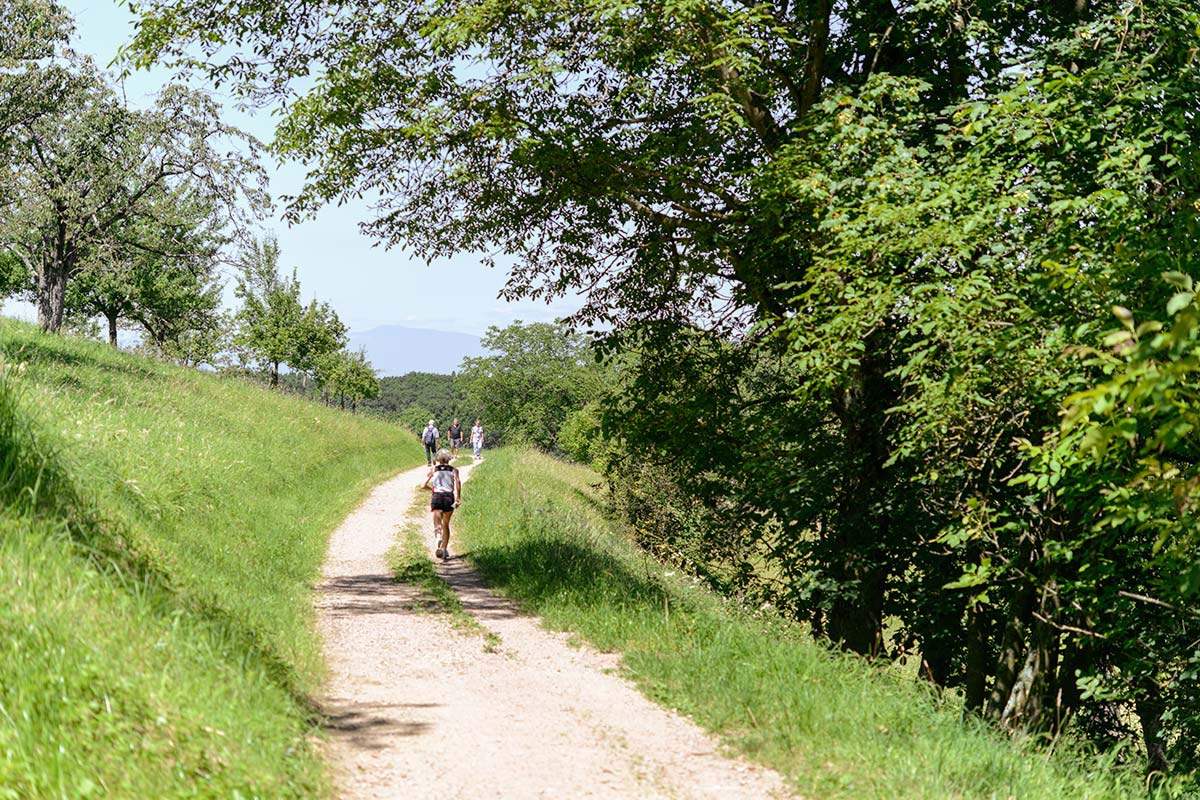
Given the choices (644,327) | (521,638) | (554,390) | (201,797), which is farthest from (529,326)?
(201,797)

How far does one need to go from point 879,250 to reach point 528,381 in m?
75.0

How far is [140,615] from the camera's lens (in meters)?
5.62

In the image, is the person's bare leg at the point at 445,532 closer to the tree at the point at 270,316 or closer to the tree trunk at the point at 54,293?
the tree trunk at the point at 54,293

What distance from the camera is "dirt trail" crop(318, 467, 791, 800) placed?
227 inches

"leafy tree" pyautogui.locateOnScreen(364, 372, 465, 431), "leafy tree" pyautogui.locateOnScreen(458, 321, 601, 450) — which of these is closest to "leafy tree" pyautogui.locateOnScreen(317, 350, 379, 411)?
"leafy tree" pyautogui.locateOnScreen(458, 321, 601, 450)

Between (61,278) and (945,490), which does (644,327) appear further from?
(61,278)

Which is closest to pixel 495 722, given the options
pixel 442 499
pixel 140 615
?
pixel 140 615

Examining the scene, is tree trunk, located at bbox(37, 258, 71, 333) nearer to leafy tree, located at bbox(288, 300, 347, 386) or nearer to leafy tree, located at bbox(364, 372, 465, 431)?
leafy tree, located at bbox(288, 300, 347, 386)

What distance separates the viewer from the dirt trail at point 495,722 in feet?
18.9

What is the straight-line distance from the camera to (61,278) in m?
32.3

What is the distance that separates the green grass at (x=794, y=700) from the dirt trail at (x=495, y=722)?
29 cm

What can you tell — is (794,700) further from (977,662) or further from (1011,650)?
(977,662)

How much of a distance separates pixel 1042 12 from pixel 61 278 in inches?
1243

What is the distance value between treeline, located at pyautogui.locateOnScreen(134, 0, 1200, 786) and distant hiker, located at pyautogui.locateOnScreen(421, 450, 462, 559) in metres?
2.93
